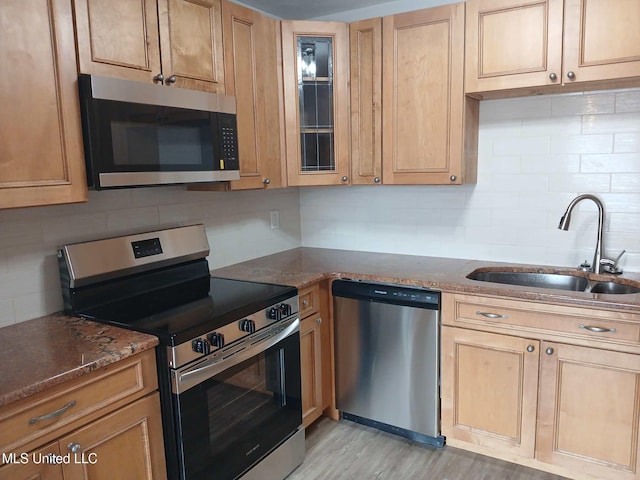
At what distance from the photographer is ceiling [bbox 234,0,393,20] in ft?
9.40

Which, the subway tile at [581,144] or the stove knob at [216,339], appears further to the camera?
the subway tile at [581,144]

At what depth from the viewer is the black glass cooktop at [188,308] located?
1.77m

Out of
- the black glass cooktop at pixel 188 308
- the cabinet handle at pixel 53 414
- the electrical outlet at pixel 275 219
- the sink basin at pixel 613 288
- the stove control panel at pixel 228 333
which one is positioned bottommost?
the cabinet handle at pixel 53 414

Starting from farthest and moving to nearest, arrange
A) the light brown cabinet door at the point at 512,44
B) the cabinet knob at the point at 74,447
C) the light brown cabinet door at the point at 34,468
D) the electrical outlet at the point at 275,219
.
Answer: the electrical outlet at the point at 275,219
the light brown cabinet door at the point at 512,44
the cabinet knob at the point at 74,447
the light brown cabinet door at the point at 34,468

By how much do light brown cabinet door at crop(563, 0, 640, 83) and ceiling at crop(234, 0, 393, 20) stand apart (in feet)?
3.67

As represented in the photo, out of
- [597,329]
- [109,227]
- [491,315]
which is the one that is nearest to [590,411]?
[597,329]

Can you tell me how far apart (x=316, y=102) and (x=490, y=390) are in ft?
5.93

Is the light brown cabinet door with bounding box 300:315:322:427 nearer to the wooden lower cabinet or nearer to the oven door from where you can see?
A: the oven door

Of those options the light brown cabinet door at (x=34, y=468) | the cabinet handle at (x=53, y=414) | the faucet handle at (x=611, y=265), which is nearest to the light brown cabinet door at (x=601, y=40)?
the faucet handle at (x=611, y=265)

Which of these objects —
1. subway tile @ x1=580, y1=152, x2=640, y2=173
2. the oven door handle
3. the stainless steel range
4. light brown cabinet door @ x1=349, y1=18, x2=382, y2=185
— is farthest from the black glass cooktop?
subway tile @ x1=580, y1=152, x2=640, y2=173

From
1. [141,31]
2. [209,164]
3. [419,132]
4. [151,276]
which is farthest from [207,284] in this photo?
[419,132]

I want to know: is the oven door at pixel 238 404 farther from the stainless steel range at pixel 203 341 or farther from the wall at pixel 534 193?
the wall at pixel 534 193

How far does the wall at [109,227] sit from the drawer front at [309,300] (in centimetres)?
61

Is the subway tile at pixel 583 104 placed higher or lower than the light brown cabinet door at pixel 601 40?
lower
